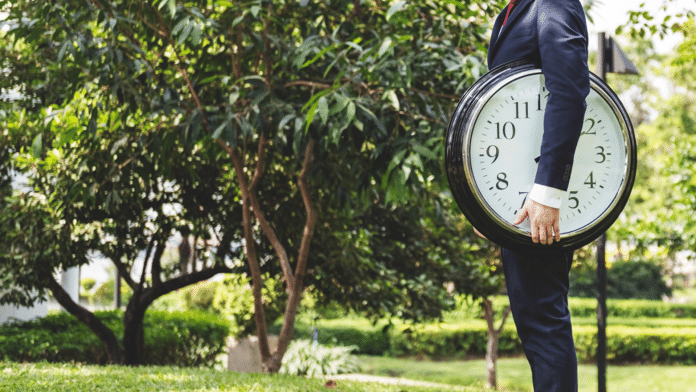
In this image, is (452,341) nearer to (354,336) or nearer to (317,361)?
(354,336)

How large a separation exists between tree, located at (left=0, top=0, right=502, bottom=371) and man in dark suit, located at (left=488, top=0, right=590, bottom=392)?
1.41m

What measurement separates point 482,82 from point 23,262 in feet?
19.6

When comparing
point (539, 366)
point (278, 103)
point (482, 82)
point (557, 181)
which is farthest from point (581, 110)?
point (278, 103)

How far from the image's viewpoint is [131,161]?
16.8ft

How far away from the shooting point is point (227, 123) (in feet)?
13.7

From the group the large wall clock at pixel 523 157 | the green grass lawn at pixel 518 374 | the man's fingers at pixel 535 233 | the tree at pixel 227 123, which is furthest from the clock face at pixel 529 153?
the green grass lawn at pixel 518 374

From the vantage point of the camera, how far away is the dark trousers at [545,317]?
1.89 m

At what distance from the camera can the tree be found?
410 cm

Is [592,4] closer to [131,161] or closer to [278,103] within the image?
[278,103]

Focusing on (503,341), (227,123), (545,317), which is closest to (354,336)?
(503,341)

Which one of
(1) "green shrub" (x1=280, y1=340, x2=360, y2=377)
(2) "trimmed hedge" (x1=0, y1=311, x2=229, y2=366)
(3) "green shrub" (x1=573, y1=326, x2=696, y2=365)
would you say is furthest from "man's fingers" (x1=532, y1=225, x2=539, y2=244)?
(3) "green shrub" (x1=573, y1=326, x2=696, y2=365)

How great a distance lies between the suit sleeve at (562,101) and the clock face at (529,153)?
5.2 inches

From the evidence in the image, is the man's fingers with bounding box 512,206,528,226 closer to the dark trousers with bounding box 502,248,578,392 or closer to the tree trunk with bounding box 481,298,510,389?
the dark trousers with bounding box 502,248,578,392

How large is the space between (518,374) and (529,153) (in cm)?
1453
